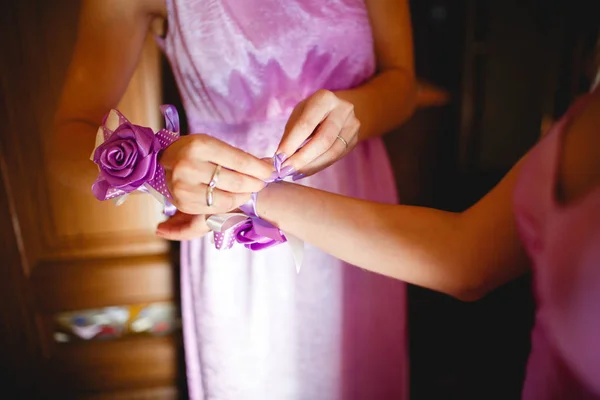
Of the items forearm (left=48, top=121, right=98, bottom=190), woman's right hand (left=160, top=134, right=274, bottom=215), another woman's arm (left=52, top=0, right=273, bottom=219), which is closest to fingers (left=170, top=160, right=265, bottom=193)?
woman's right hand (left=160, top=134, right=274, bottom=215)

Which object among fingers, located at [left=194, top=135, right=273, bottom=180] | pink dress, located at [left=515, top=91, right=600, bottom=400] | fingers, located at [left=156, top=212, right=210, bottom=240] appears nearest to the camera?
pink dress, located at [left=515, top=91, right=600, bottom=400]

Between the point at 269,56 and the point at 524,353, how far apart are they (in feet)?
3.59

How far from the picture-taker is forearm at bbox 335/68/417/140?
2.12ft

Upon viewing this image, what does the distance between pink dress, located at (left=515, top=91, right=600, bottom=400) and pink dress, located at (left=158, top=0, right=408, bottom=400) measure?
0.34 m

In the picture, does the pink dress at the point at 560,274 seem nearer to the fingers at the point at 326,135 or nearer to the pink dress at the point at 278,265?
the fingers at the point at 326,135

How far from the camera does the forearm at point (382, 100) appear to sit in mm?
646

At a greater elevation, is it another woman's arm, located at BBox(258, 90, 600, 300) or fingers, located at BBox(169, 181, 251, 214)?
fingers, located at BBox(169, 181, 251, 214)

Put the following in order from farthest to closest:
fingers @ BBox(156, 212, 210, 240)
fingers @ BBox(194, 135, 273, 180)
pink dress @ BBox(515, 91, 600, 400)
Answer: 1. fingers @ BBox(156, 212, 210, 240)
2. fingers @ BBox(194, 135, 273, 180)
3. pink dress @ BBox(515, 91, 600, 400)

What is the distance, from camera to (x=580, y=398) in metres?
0.36

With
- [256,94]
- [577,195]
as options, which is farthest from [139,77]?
[577,195]

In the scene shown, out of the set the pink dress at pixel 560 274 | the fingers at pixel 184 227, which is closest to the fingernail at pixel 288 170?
the fingers at pixel 184 227

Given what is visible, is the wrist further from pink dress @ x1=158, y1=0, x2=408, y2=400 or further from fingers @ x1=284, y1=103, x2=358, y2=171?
pink dress @ x1=158, y1=0, x2=408, y2=400

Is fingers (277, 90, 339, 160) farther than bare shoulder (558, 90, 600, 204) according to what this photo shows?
Yes

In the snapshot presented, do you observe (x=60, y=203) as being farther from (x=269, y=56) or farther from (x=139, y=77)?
(x=269, y=56)
